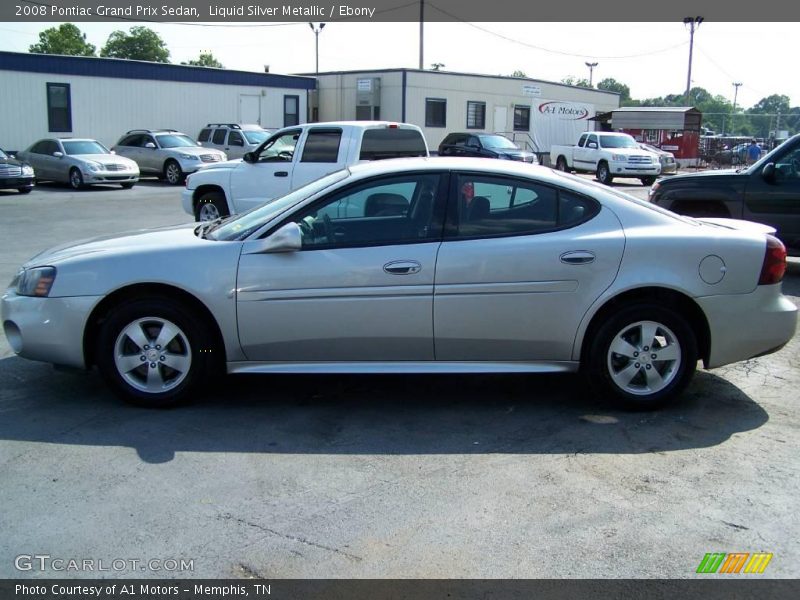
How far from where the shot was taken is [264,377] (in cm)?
592

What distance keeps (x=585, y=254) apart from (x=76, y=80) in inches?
1120

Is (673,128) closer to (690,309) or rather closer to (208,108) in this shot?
(208,108)

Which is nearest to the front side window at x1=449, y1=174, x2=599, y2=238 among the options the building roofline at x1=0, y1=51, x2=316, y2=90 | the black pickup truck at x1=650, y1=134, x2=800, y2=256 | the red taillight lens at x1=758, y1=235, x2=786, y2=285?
the red taillight lens at x1=758, y1=235, x2=786, y2=285

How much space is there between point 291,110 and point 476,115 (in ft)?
32.8

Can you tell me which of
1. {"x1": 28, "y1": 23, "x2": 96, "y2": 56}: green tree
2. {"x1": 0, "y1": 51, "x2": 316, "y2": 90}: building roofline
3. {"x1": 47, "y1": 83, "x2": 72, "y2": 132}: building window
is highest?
{"x1": 28, "y1": 23, "x2": 96, "y2": 56}: green tree

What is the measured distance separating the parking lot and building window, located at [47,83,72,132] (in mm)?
25565

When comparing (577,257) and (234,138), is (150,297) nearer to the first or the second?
(577,257)

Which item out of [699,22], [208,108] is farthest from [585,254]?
[699,22]

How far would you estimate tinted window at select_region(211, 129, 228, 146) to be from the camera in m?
28.3

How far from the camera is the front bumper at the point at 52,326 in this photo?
16.5 feet

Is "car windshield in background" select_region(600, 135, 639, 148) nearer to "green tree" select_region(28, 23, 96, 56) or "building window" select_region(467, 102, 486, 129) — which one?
"building window" select_region(467, 102, 486, 129)

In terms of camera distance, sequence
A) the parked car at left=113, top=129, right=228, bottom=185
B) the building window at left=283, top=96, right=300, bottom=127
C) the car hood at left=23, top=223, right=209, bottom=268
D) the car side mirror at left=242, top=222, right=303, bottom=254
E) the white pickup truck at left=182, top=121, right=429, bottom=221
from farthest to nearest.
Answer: the building window at left=283, top=96, right=300, bottom=127 < the parked car at left=113, top=129, right=228, bottom=185 < the white pickup truck at left=182, top=121, right=429, bottom=221 < the car hood at left=23, top=223, right=209, bottom=268 < the car side mirror at left=242, top=222, right=303, bottom=254

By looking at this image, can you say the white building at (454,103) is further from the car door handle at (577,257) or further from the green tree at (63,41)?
the green tree at (63,41)

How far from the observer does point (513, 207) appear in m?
5.15
